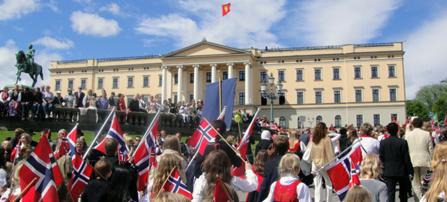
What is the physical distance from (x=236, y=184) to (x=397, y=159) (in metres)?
4.34

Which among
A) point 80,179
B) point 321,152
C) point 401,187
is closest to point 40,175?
point 80,179

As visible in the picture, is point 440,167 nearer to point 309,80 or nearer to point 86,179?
point 86,179

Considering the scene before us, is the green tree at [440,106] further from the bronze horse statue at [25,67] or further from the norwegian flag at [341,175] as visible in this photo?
the norwegian flag at [341,175]

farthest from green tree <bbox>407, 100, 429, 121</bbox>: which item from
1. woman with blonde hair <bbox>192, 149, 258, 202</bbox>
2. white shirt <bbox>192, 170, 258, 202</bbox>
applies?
woman with blonde hair <bbox>192, 149, 258, 202</bbox>

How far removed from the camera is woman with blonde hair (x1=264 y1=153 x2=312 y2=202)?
15.8ft

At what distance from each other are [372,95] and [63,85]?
63.1 meters

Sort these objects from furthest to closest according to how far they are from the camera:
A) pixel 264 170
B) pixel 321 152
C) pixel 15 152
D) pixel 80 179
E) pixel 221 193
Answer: pixel 15 152 → pixel 321 152 → pixel 80 179 → pixel 264 170 → pixel 221 193

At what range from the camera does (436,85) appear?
94.7 meters

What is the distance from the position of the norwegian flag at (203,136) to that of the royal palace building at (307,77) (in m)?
62.7

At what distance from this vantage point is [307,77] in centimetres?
7231

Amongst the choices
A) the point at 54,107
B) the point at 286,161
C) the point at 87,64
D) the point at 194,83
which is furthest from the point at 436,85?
the point at 286,161

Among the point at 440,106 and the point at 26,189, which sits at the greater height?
the point at 440,106

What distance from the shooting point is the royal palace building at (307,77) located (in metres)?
68.8

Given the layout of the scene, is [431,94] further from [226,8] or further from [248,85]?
[226,8]
